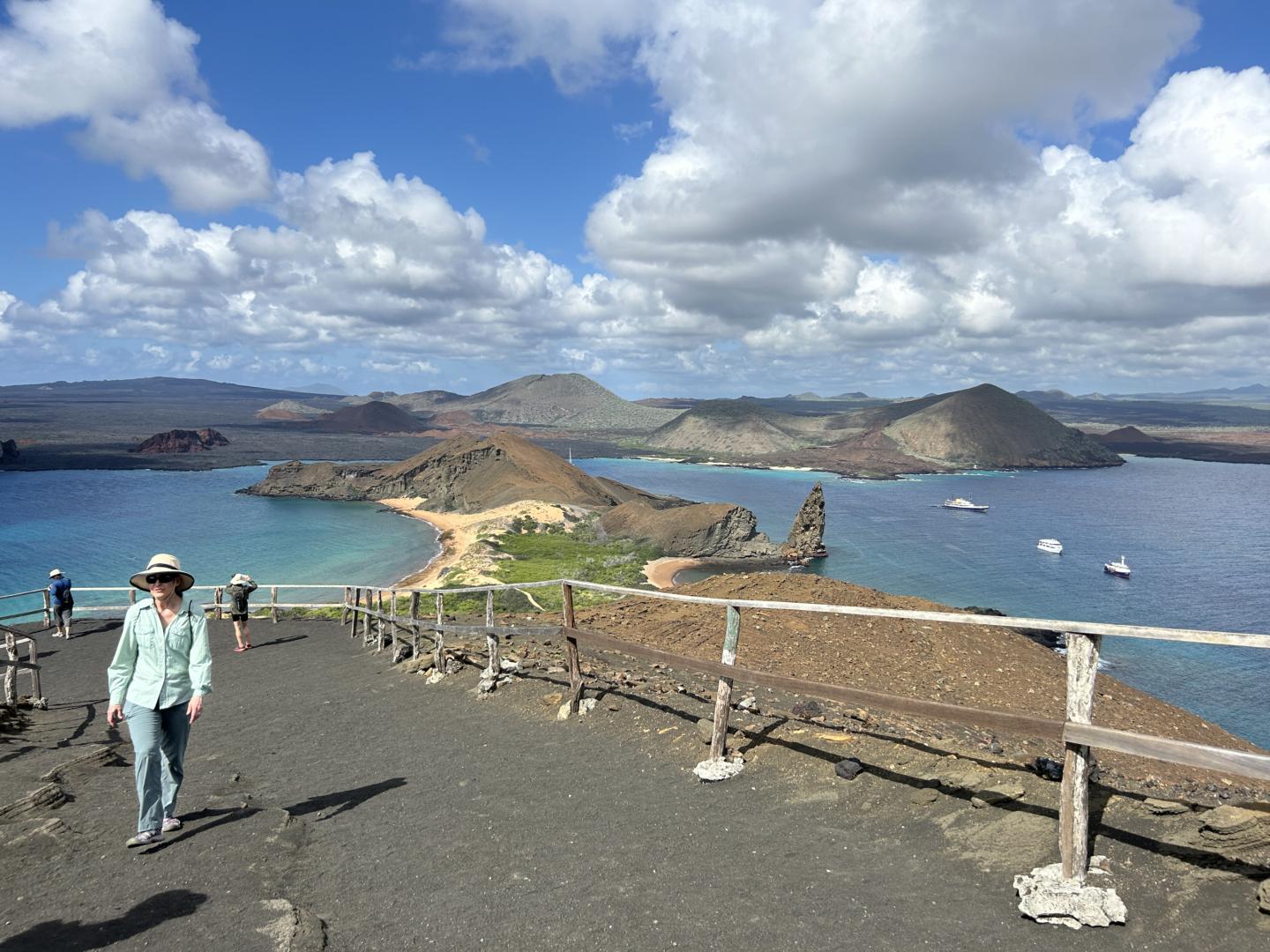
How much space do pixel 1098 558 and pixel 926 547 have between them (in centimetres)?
1930

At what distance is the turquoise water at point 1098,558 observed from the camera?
41562 mm

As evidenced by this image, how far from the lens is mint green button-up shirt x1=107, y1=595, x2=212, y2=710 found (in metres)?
6.23

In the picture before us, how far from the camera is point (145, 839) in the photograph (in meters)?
6.36

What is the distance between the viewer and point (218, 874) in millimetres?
5871

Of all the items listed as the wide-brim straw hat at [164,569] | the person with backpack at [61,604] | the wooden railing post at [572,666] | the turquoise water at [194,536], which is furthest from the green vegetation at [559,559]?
the wide-brim straw hat at [164,569]

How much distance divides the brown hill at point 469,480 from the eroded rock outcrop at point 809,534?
26898 mm

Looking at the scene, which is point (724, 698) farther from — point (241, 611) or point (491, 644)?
point (241, 611)

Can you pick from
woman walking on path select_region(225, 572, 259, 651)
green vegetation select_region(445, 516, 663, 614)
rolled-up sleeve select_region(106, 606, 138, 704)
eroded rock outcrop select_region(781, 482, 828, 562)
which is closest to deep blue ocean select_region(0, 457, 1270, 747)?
eroded rock outcrop select_region(781, 482, 828, 562)

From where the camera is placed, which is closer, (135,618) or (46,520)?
(135,618)

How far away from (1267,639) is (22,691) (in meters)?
22.5

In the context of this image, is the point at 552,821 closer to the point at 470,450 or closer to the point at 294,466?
the point at 470,450

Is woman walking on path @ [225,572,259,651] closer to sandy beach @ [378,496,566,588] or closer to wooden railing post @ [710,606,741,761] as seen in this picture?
wooden railing post @ [710,606,741,761]

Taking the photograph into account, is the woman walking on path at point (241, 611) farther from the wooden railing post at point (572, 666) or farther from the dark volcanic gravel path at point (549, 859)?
the wooden railing post at point (572, 666)

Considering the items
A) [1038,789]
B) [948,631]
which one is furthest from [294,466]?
[1038,789]
